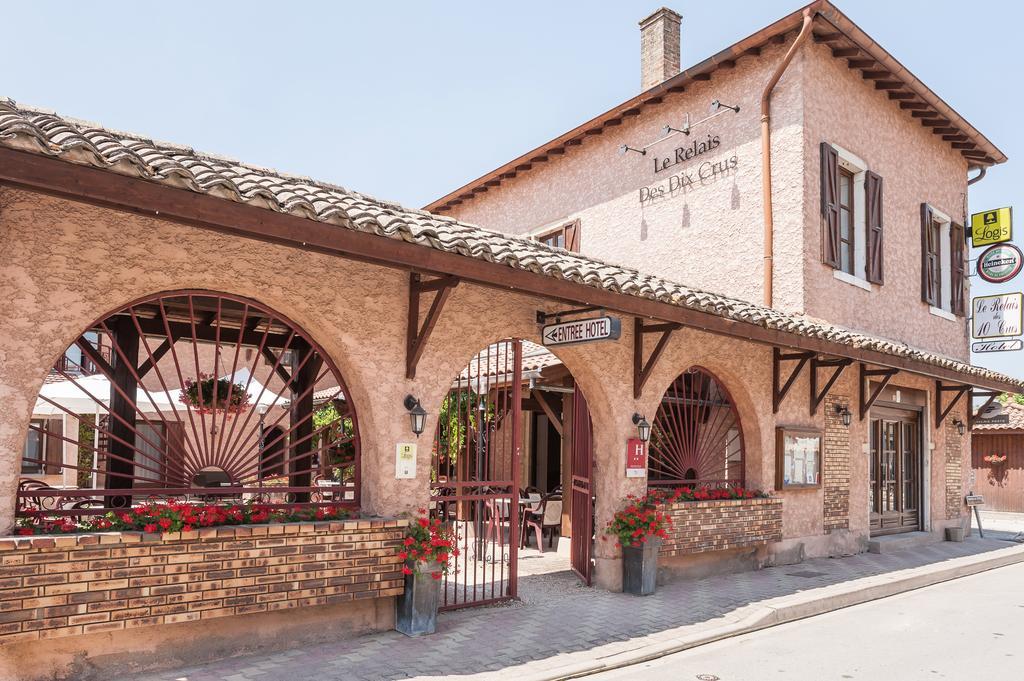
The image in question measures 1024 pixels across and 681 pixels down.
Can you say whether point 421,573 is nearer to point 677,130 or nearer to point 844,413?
point 844,413

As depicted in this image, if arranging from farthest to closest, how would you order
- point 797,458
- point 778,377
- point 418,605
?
point 797,458 → point 778,377 → point 418,605

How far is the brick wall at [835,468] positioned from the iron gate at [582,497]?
167 inches

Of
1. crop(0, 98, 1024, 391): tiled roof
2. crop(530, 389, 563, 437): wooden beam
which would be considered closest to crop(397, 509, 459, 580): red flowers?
crop(0, 98, 1024, 391): tiled roof

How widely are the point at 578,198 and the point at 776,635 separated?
1027 centimetres

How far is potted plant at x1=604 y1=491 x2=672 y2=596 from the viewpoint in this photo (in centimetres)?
852

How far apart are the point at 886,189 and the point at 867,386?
3668mm

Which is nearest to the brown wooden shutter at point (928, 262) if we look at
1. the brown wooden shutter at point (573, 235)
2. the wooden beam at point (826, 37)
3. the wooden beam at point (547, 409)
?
the wooden beam at point (826, 37)

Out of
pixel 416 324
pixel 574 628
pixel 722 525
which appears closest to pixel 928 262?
pixel 722 525

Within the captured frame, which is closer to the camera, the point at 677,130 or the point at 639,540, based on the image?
the point at 639,540

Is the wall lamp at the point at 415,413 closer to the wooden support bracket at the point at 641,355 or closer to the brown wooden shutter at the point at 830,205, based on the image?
the wooden support bracket at the point at 641,355

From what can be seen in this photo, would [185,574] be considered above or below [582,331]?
below

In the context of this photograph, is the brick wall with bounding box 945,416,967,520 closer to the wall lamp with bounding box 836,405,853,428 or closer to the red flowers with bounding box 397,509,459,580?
the wall lamp with bounding box 836,405,853,428

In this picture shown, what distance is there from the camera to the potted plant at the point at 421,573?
6.59 metres

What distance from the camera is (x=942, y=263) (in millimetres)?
15922
